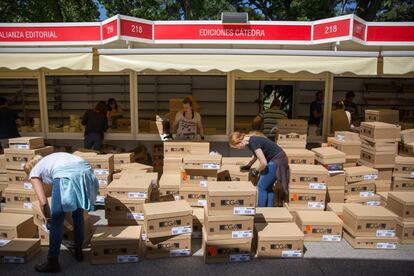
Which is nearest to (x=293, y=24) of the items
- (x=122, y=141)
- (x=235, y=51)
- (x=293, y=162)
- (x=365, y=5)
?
(x=235, y=51)

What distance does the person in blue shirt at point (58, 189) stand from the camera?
353 cm

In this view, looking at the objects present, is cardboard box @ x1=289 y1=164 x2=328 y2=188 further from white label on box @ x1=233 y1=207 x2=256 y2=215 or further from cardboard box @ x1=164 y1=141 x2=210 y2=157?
cardboard box @ x1=164 y1=141 x2=210 y2=157

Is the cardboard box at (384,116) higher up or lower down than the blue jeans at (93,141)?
higher up

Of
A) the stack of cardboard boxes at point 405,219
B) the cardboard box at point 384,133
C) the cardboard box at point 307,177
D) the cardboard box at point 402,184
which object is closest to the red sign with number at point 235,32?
the cardboard box at point 384,133

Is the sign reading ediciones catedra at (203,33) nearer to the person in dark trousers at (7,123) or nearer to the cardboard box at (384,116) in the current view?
the cardboard box at (384,116)

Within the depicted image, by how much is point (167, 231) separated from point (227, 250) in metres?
0.72

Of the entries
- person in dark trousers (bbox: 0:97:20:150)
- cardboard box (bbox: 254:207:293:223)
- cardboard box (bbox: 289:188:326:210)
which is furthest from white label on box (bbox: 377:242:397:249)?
person in dark trousers (bbox: 0:97:20:150)

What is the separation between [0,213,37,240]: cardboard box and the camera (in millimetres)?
4078

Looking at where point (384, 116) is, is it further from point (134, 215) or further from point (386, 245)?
point (134, 215)

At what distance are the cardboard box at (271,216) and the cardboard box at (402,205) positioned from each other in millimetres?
1418

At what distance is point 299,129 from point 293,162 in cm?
72

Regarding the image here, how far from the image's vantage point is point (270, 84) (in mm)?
11094

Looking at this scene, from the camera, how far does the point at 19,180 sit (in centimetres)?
515

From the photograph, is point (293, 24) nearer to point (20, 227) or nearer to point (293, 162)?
point (293, 162)
